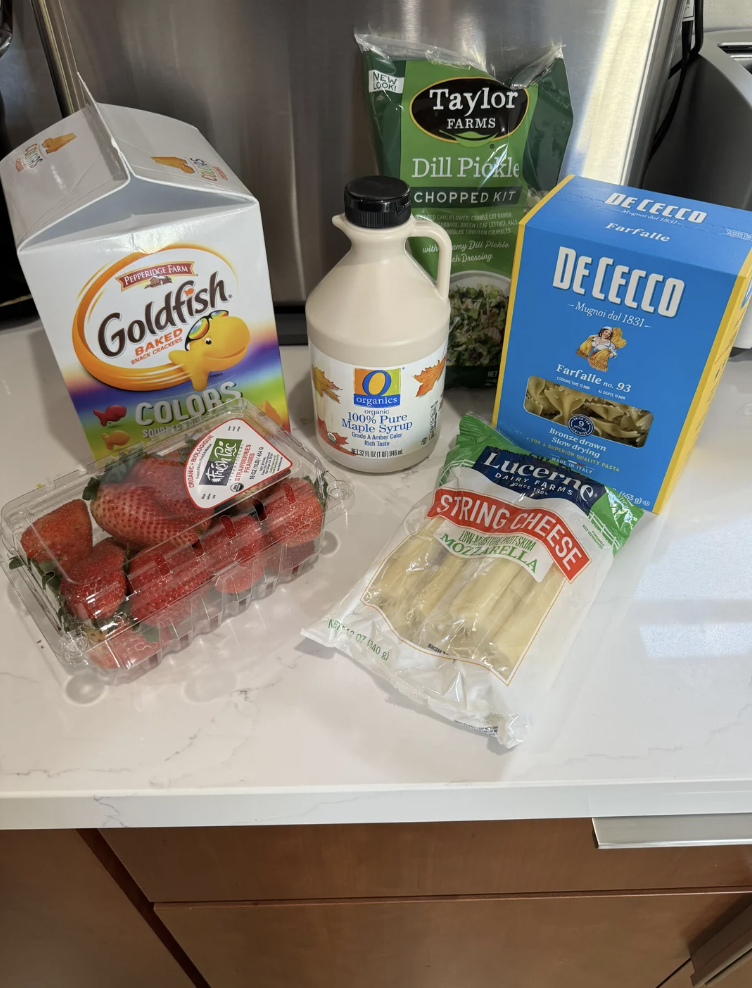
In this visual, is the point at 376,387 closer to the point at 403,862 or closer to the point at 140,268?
the point at 140,268

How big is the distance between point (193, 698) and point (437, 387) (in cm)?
33

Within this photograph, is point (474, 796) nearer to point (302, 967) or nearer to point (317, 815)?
point (317, 815)

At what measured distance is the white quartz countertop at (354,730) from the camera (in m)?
0.49

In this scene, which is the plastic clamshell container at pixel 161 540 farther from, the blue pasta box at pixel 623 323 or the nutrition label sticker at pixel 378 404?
the blue pasta box at pixel 623 323

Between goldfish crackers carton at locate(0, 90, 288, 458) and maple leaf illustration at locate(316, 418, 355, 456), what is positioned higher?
goldfish crackers carton at locate(0, 90, 288, 458)

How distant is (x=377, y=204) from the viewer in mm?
559

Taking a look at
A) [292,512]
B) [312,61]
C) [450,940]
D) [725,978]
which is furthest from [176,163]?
Result: [725,978]

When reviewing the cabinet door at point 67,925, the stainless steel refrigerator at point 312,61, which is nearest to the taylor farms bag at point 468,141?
the stainless steel refrigerator at point 312,61

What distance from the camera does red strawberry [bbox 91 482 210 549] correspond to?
0.55 metres

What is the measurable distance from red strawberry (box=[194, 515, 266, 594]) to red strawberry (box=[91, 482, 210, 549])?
0.04 ft

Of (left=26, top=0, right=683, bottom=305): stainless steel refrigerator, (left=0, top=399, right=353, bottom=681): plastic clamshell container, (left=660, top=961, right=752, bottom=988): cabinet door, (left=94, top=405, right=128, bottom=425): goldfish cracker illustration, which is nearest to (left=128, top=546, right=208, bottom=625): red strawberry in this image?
(left=0, top=399, right=353, bottom=681): plastic clamshell container

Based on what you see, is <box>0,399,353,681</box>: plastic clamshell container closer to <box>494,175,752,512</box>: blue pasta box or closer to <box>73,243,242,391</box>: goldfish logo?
<box>73,243,242,391</box>: goldfish logo

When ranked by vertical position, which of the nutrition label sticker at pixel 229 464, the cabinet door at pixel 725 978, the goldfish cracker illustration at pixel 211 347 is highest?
the goldfish cracker illustration at pixel 211 347

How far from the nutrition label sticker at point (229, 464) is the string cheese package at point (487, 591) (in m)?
0.12
